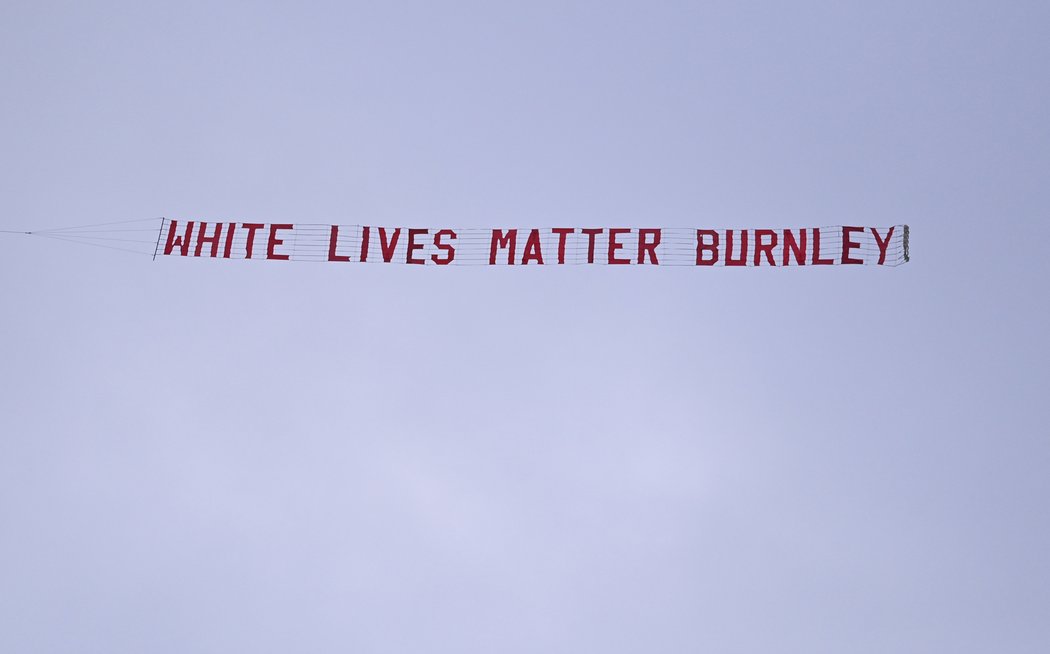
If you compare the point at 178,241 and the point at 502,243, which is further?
the point at 502,243

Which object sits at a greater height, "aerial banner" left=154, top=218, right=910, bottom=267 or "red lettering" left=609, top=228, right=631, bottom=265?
"aerial banner" left=154, top=218, right=910, bottom=267

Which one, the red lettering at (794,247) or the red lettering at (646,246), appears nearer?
the red lettering at (794,247)

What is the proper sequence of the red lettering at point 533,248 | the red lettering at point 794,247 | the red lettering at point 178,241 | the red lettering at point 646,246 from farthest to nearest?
the red lettering at point 533,248
the red lettering at point 178,241
the red lettering at point 646,246
the red lettering at point 794,247

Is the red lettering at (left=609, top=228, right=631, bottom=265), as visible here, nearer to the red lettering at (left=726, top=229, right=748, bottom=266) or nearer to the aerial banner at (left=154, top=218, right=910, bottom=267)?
the aerial banner at (left=154, top=218, right=910, bottom=267)

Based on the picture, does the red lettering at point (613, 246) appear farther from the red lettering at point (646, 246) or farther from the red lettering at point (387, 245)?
the red lettering at point (387, 245)

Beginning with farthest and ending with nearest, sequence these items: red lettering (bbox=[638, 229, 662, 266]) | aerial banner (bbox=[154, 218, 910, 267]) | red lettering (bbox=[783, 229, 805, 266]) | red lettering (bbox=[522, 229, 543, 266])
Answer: aerial banner (bbox=[154, 218, 910, 267]) < red lettering (bbox=[522, 229, 543, 266]) < red lettering (bbox=[638, 229, 662, 266]) < red lettering (bbox=[783, 229, 805, 266])

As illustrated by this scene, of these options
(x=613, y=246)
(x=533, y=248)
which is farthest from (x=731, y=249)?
(x=533, y=248)

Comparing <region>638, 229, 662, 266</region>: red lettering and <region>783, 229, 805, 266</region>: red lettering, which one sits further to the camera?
<region>638, 229, 662, 266</region>: red lettering

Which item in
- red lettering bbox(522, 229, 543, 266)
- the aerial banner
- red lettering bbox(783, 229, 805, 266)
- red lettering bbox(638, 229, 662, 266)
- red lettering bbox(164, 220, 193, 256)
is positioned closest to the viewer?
red lettering bbox(783, 229, 805, 266)

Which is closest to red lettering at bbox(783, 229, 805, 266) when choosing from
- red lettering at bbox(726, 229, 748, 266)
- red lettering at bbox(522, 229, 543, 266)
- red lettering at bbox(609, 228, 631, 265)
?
red lettering at bbox(726, 229, 748, 266)

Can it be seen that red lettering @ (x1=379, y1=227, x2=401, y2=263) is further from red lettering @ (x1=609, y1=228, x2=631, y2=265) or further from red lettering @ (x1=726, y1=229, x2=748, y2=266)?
red lettering @ (x1=726, y1=229, x2=748, y2=266)

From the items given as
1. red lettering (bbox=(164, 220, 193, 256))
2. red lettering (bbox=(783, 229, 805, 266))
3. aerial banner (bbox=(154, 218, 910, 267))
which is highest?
aerial banner (bbox=(154, 218, 910, 267))

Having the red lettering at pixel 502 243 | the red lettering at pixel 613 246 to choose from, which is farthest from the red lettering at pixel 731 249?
the red lettering at pixel 502 243

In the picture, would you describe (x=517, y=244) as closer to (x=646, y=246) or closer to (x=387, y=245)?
(x=387, y=245)
